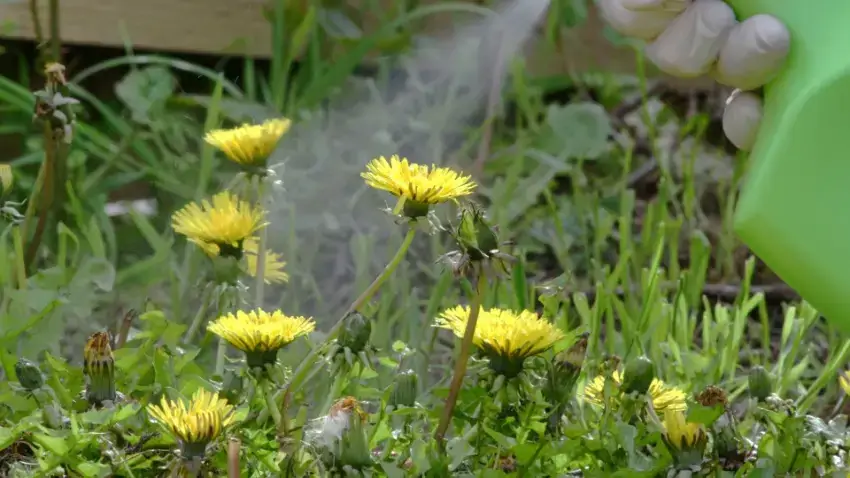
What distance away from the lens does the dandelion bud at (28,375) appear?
1.90 ft

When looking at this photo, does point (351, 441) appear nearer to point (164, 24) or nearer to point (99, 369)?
point (99, 369)

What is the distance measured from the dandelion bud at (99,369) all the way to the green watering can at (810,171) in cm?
39

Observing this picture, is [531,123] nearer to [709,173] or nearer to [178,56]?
[709,173]

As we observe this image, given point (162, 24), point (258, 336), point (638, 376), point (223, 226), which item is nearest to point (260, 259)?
point (223, 226)

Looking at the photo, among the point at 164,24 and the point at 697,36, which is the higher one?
the point at 697,36

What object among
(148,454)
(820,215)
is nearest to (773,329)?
(820,215)

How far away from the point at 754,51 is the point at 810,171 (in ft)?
0.27

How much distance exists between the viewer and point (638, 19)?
1.99 feet

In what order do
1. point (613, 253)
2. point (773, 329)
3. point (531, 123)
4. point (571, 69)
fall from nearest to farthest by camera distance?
point (773, 329) → point (613, 253) → point (531, 123) → point (571, 69)

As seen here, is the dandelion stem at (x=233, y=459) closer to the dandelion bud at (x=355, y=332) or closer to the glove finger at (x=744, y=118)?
the dandelion bud at (x=355, y=332)

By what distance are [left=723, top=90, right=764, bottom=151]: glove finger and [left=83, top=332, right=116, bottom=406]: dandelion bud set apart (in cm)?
42

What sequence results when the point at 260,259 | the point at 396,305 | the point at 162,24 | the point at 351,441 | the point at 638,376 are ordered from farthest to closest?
the point at 162,24
the point at 396,305
the point at 260,259
the point at 638,376
the point at 351,441

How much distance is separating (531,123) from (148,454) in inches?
46.8

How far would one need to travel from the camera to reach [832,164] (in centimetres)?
53
